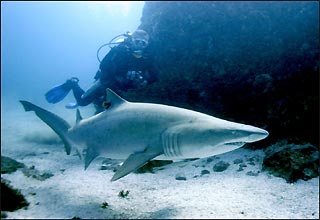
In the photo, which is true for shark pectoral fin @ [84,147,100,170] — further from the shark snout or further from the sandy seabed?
the shark snout

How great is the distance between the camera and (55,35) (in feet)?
523

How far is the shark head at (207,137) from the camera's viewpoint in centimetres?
204

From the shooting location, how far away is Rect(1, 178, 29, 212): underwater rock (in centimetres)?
489

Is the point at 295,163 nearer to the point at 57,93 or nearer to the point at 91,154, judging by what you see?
the point at 91,154

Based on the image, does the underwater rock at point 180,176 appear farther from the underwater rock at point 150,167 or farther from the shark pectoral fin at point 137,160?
the shark pectoral fin at point 137,160

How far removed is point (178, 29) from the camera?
31.3ft

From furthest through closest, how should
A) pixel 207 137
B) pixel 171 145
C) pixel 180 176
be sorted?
A: pixel 180 176, pixel 171 145, pixel 207 137

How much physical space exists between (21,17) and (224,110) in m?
129

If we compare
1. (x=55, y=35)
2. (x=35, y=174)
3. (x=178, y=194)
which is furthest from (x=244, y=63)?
(x=55, y=35)

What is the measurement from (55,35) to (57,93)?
167918 mm

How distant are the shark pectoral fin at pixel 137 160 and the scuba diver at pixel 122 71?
5.03m

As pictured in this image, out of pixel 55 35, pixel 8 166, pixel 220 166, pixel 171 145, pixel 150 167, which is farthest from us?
pixel 55 35

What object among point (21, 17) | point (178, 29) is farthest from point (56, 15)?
point (178, 29)

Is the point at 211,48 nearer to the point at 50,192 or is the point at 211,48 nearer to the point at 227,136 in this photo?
the point at 50,192
